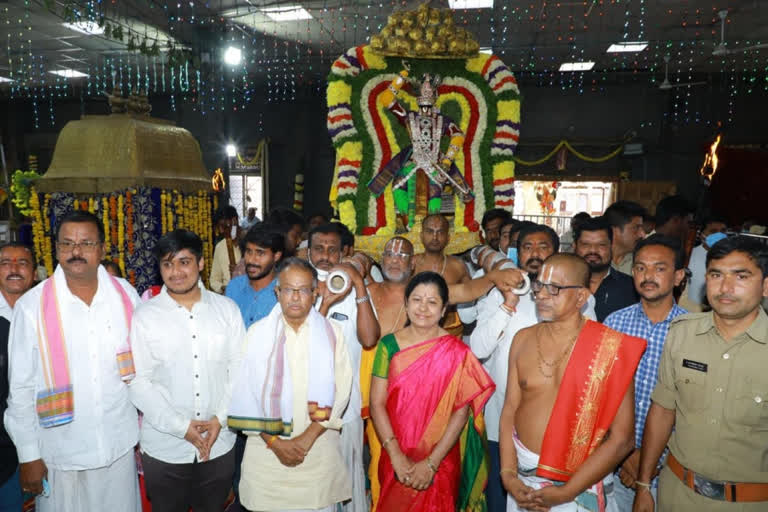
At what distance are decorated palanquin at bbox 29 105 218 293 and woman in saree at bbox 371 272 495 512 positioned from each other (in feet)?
12.1

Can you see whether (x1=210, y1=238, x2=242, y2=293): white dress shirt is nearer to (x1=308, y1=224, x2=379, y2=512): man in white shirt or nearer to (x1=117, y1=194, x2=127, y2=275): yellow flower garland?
(x1=117, y1=194, x2=127, y2=275): yellow flower garland

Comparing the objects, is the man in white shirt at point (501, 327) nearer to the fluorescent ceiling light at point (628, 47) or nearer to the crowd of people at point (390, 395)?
the crowd of people at point (390, 395)

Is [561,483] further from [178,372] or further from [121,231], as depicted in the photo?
[121,231]

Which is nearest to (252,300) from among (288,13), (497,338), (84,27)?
(497,338)

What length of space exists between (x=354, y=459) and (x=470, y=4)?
7898 mm

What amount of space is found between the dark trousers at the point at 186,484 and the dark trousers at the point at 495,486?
1477 millimetres

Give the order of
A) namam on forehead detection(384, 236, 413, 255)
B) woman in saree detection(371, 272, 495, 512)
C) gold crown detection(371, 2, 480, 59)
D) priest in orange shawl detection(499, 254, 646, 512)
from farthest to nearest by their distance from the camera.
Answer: gold crown detection(371, 2, 480, 59), namam on forehead detection(384, 236, 413, 255), woman in saree detection(371, 272, 495, 512), priest in orange shawl detection(499, 254, 646, 512)

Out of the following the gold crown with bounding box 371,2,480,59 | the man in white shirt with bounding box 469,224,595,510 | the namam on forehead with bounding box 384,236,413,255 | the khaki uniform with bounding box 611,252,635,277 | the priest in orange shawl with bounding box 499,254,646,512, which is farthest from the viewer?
the gold crown with bounding box 371,2,480,59

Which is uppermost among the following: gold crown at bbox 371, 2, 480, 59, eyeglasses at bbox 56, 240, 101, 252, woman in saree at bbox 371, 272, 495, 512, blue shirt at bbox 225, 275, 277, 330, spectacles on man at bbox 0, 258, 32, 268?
gold crown at bbox 371, 2, 480, 59

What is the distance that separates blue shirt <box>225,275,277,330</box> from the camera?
126 inches

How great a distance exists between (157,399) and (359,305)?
3.76ft

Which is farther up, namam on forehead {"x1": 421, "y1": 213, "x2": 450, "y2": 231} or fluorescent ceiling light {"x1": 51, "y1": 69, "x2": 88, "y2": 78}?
fluorescent ceiling light {"x1": 51, "y1": 69, "x2": 88, "y2": 78}

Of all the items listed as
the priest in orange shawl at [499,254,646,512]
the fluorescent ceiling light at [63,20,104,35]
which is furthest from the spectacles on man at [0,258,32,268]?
the fluorescent ceiling light at [63,20,104,35]

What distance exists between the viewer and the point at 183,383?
8.15 feet
